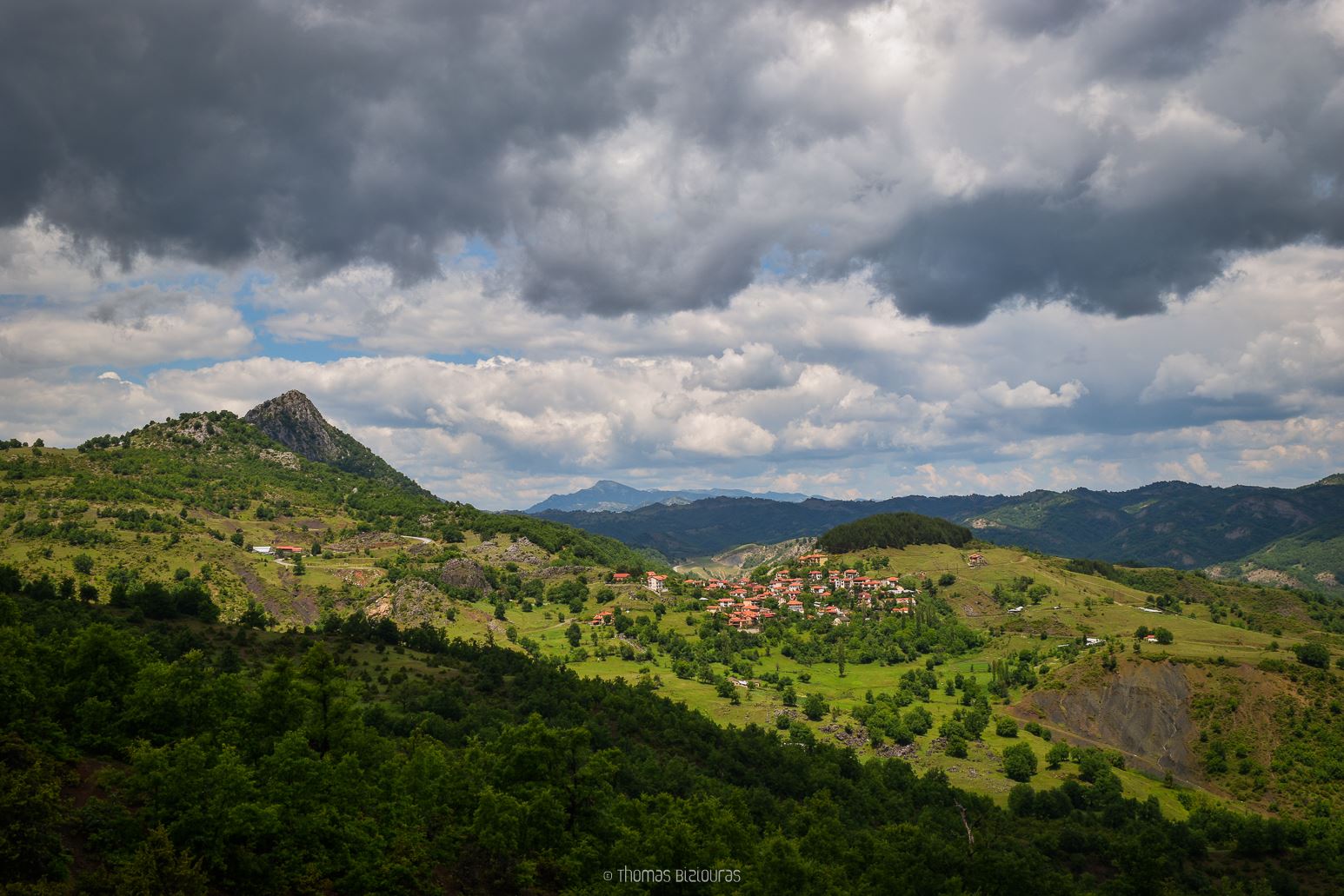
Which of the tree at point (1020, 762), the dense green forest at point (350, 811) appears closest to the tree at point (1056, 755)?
the tree at point (1020, 762)

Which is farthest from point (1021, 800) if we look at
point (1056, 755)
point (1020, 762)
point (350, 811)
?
point (350, 811)

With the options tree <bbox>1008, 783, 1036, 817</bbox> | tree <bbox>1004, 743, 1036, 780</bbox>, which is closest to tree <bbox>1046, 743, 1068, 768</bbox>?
tree <bbox>1004, 743, 1036, 780</bbox>

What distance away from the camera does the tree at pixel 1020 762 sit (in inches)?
7198

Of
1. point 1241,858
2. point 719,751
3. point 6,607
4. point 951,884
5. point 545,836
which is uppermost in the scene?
point 6,607

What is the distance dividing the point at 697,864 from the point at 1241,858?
10923cm

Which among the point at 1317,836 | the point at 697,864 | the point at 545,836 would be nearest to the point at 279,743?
the point at 545,836

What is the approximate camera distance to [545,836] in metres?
66.8

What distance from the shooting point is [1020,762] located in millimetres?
183875

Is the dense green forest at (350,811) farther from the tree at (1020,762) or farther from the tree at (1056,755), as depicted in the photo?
the tree at (1056,755)

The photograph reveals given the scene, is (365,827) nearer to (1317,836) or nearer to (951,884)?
(951,884)

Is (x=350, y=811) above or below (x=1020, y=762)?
above

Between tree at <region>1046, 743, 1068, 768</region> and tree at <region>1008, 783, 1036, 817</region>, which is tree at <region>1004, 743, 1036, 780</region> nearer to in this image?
tree at <region>1046, 743, 1068, 768</region>

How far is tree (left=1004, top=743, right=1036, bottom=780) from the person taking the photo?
183 meters

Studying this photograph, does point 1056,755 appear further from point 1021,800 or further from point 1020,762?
point 1021,800
